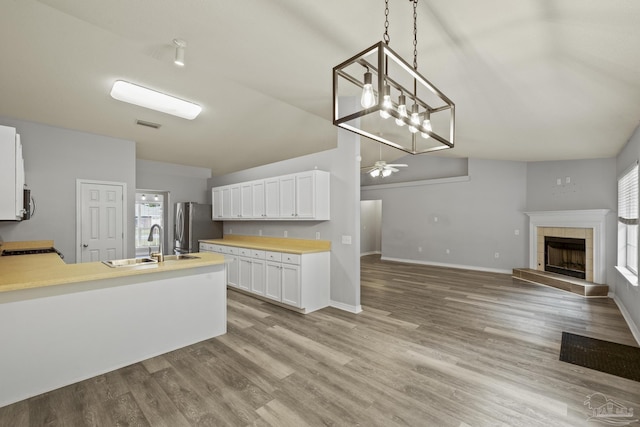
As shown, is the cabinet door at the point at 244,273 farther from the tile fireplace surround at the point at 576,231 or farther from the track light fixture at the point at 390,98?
the tile fireplace surround at the point at 576,231

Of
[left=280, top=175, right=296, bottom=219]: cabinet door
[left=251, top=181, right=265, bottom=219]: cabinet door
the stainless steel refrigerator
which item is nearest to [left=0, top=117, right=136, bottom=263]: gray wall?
the stainless steel refrigerator

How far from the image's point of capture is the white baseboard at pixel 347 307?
404cm

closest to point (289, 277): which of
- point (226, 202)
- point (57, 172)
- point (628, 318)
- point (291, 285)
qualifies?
point (291, 285)

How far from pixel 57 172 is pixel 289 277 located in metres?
4.12

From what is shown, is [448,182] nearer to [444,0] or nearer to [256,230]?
[256,230]

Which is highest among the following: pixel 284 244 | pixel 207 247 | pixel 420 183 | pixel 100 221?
pixel 420 183

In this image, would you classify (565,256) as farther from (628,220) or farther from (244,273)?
(244,273)

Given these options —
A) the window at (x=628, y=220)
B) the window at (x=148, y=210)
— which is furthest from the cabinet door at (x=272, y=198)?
the window at (x=628, y=220)

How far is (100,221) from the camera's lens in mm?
4988

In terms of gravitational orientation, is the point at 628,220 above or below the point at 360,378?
above

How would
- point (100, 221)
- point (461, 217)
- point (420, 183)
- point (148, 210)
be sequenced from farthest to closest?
point (420, 183), point (461, 217), point (148, 210), point (100, 221)

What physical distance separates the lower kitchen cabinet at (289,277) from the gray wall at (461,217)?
15.7 ft

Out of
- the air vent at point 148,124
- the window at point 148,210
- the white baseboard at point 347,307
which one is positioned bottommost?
the white baseboard at point 347,307

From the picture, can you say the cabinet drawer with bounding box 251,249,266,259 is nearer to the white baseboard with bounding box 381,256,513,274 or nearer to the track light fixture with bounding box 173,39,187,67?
the track light fixture with bounding box 173,39,187,67
